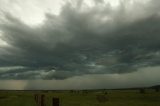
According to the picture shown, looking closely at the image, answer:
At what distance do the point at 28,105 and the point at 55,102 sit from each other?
47.3 m

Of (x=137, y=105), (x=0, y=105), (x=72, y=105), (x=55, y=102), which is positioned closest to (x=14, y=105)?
(x=0, y=105)

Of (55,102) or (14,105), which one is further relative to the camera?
(14,105)

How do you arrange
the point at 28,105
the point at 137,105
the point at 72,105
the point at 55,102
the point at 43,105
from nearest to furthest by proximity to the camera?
the point at 55,102, the point at 43,105, the point at 28,105, the point at 72,105, the point at 137,105

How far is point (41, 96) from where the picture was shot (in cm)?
1083

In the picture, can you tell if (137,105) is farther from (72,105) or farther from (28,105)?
(28,105)

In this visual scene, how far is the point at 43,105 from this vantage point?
418 inches

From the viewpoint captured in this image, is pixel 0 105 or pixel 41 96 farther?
pixel 0 105

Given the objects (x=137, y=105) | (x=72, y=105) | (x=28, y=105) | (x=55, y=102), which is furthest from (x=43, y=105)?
(x=137, y=105)

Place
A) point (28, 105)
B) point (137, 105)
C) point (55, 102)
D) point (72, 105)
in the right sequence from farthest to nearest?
point (137, 105), point (72, 105), point (28, 105), point (55, 102)

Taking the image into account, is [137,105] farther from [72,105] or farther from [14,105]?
[14,105]

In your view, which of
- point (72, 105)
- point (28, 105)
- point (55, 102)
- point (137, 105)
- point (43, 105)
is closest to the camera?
point (55, 102)

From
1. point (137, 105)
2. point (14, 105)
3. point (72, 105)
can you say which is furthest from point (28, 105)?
point (137, 105)

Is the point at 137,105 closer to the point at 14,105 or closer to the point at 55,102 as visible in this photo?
the point at 14,105

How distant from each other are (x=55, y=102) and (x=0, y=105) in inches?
2050
